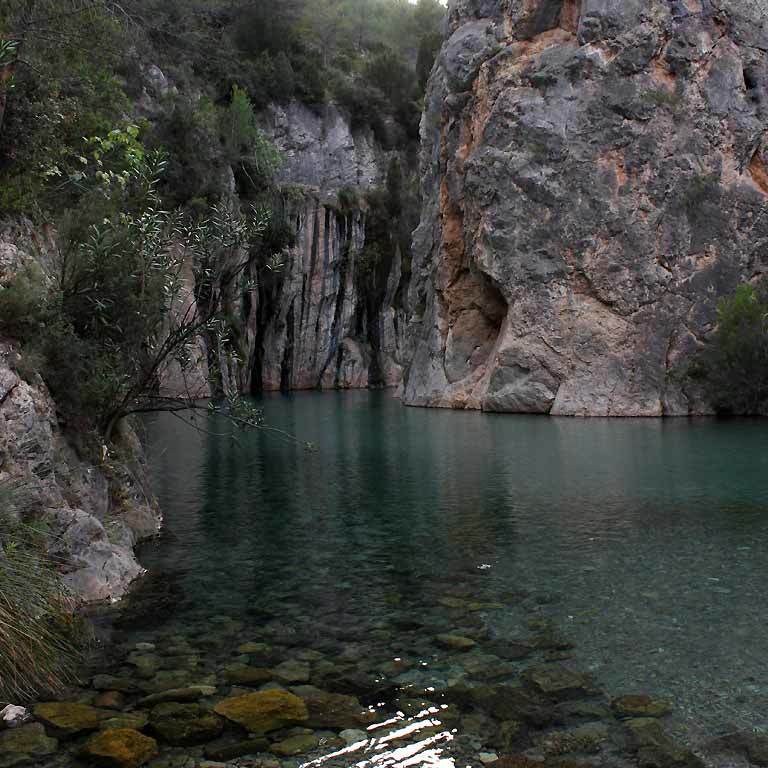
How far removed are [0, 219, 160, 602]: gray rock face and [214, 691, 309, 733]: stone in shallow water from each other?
2.56 metres

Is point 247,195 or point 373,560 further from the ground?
point 247,195

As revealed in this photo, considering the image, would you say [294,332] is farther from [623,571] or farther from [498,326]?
[623,571]

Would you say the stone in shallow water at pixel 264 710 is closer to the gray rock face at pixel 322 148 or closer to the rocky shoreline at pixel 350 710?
the rocky shoreline at pixel 350 710

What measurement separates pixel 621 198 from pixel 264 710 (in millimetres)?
27976

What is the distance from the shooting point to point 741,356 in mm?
27016

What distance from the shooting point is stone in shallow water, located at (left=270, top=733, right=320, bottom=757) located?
474 centimetres

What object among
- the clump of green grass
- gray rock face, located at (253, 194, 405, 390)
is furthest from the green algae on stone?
gray rock face, located at (253, 194, 405, 390)

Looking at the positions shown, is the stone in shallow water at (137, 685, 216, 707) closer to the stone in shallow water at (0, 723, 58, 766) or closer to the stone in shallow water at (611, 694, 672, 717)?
the stone in shallow water at (0, 723, 58, 766)

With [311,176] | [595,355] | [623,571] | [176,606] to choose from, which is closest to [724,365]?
[595,355]

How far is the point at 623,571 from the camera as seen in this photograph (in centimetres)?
846

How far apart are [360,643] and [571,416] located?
2378cm

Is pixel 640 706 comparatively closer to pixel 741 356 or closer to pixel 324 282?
pixel 741 356

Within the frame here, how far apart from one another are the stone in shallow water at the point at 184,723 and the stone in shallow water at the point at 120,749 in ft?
0.48

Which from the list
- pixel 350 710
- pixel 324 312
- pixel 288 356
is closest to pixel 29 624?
pixel 350 710
